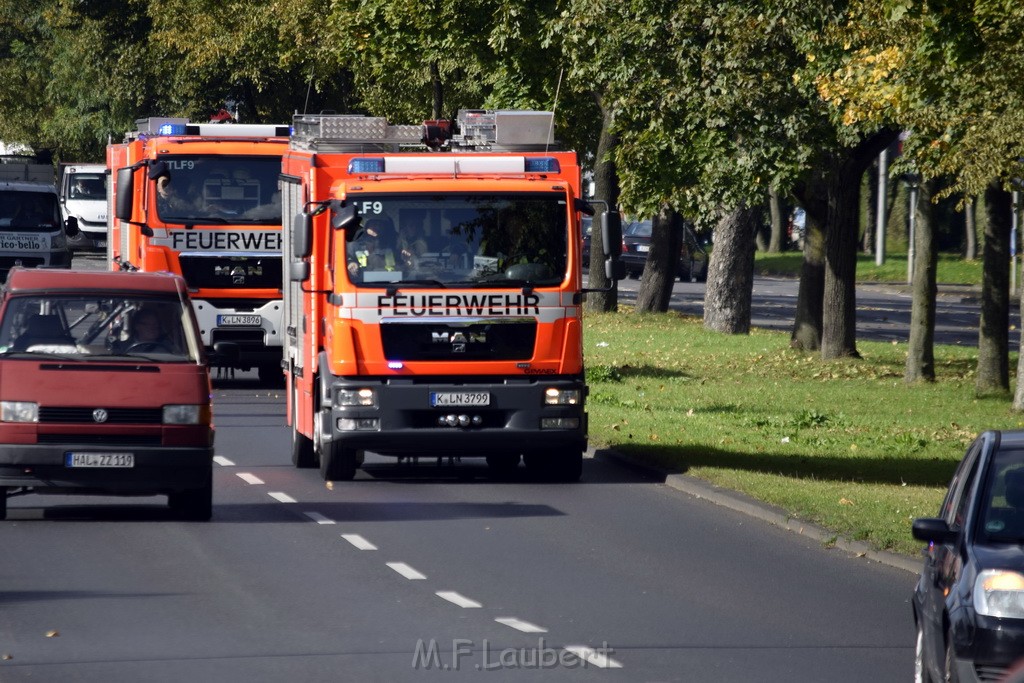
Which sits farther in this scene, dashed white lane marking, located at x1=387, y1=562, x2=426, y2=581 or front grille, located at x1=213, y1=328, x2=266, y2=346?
front grille, located at x1=213, y1=328, x2=266, y2=346

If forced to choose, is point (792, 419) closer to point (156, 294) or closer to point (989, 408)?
point (989, 408)

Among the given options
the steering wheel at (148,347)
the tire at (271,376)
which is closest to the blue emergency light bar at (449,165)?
the steering wheel at (148,347)

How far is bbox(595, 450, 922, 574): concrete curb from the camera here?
12.5m

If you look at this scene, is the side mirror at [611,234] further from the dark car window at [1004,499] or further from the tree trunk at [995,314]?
the tree trunk at [995,314]

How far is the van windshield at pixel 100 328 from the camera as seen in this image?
13711 mm

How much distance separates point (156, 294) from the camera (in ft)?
46.5

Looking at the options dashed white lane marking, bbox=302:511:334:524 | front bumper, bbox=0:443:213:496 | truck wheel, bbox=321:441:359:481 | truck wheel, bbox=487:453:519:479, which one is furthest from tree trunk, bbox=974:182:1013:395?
front bumper, bbox=0:443:213:496

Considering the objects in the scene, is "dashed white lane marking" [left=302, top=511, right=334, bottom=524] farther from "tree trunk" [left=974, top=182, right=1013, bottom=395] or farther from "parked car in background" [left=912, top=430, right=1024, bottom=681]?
"tree trunk" [left=974, top=182, right=1013, bottom=395]

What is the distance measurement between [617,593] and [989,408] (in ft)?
43.4

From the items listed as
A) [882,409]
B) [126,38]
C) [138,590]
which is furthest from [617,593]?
[126,38]

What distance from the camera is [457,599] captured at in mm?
10828

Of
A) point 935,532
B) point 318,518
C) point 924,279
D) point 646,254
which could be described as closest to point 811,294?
point 924,279

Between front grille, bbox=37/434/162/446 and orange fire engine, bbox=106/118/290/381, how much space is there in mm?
11105

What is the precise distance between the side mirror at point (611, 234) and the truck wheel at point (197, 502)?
4.28m
